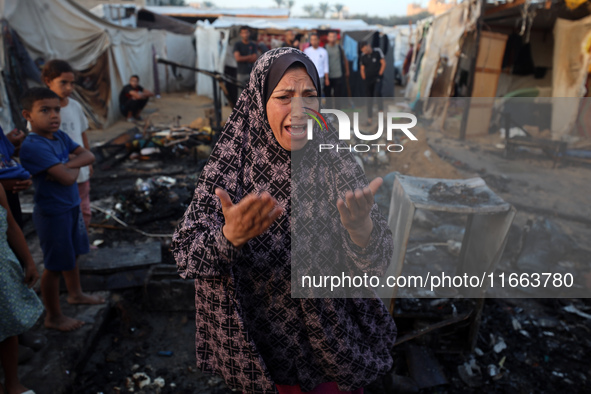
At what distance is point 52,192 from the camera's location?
8.59ft

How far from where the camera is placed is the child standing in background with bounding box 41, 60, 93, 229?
3.12 metres

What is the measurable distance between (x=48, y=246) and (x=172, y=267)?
98cm

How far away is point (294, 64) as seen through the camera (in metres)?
1.49

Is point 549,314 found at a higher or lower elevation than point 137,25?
lower

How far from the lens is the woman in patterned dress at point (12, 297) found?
195 cm

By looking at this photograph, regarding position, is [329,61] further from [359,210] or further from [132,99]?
[359,210]

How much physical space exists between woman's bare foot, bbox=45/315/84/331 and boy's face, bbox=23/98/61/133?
133 cm

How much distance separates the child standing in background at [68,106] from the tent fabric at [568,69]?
8.88m

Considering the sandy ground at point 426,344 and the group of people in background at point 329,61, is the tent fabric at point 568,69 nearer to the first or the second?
the group of people in background at point 329,61

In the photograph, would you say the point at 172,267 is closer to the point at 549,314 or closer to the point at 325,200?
the point at 325,200

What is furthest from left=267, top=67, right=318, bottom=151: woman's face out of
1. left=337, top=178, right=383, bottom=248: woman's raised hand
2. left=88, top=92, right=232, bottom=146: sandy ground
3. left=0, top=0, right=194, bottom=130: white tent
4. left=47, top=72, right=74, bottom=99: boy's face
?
left=88, top=92, right=232, bottom=146: sandy ground

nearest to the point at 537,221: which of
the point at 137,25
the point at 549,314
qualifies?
the point at 549,314

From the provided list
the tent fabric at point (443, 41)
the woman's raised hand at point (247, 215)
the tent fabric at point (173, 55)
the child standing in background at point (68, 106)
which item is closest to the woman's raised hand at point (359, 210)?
the woman's raised hand at point (247, 215)

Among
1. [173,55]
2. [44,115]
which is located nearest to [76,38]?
[173,55]
